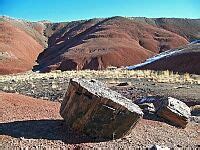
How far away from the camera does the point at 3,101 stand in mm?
17688

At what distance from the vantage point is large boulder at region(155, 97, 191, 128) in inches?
703

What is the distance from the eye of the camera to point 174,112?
18219 millimetres

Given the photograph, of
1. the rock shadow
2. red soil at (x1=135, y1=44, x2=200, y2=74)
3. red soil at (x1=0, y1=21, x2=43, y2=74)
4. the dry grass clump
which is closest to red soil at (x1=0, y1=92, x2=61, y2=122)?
the rock shadow

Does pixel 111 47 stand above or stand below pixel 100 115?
above

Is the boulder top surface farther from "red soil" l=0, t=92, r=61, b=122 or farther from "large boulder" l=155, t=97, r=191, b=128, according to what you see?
"large boulder" l=155, t=97, r=191, b=128

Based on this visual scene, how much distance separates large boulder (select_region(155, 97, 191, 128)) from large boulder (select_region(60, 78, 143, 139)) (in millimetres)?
3939

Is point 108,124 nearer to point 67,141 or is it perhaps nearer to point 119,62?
point 67,141

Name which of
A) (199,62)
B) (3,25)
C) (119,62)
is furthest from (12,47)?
(199,62)

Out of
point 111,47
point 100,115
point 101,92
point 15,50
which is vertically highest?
point 111,47

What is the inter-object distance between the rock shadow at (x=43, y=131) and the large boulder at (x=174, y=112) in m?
4.75

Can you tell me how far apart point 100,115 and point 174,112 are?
5249mm

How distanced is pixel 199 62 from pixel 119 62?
90.3 feet

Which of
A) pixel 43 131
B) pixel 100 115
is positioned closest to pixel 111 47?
pixel 43 131

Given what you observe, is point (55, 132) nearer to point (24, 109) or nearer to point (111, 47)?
point (24, 109)
